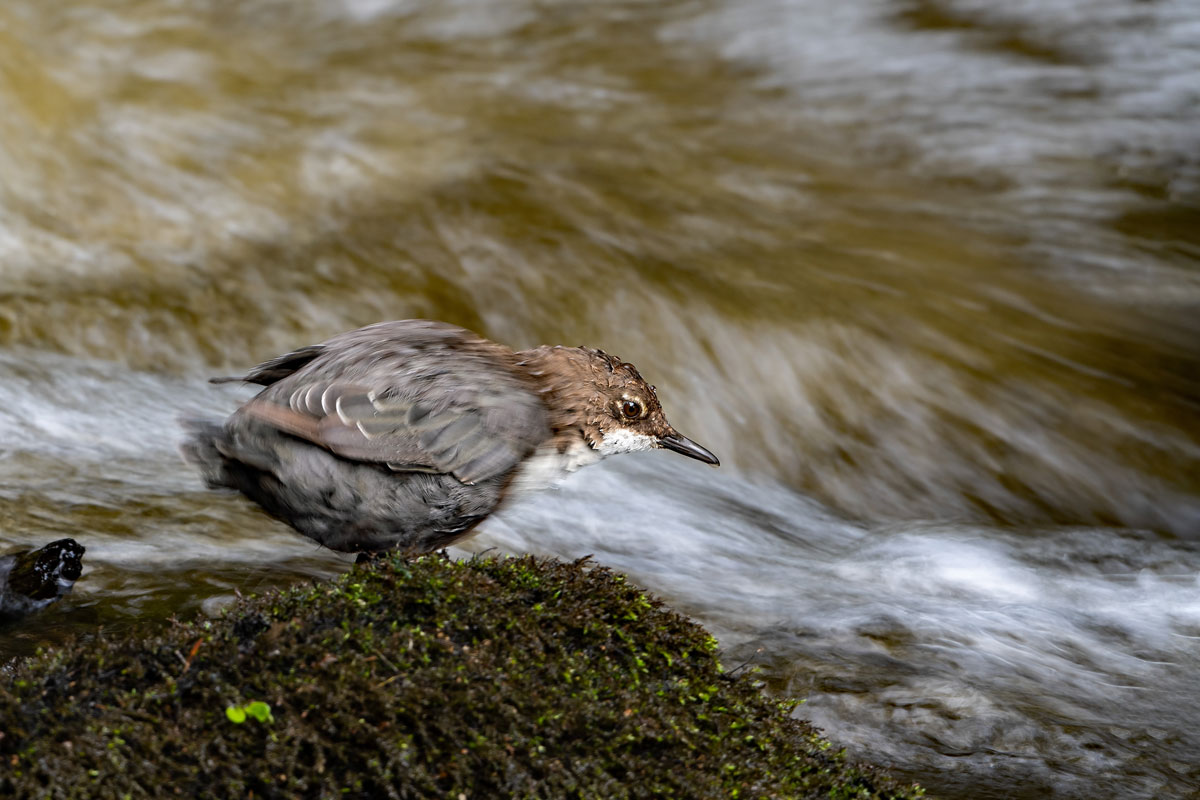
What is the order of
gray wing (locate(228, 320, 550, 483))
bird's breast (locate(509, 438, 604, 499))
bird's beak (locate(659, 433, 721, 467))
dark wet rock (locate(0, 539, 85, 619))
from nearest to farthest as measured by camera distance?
gray wing (locate(228, 320, 550, 483)), bird's breast (locate(509, 438, 604, 499)), dark wet rock (locate(0, 539, 85, 619)), bird's beak (locate(659, 433, 721, 467))

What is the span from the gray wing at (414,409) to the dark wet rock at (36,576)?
3.09 feet

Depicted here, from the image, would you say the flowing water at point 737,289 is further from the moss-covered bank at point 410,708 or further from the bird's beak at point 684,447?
the moss-covered bank at point 410,708

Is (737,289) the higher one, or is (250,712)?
(250,712)

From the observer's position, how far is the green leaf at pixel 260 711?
7.43 ft

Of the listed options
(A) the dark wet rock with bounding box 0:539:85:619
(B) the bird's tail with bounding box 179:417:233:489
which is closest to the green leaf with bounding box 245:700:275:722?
(B) the bird's tail with bounding box 179:417:233:489

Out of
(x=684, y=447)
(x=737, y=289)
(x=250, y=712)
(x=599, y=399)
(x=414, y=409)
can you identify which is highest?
(x=414, y=409)

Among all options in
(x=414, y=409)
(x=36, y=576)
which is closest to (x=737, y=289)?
(x=414, y=409)

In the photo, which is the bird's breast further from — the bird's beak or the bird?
the bird's beak

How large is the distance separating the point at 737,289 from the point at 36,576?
14.7 feet

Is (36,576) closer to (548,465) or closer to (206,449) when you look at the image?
(206,449)

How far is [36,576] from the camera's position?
3717mm

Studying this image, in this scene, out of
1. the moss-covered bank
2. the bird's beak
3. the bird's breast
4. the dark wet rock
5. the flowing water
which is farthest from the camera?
the flowing water

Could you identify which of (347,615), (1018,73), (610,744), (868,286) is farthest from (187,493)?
(1018,73)

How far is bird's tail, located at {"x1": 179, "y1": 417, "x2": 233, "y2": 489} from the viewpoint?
355 centimetres
